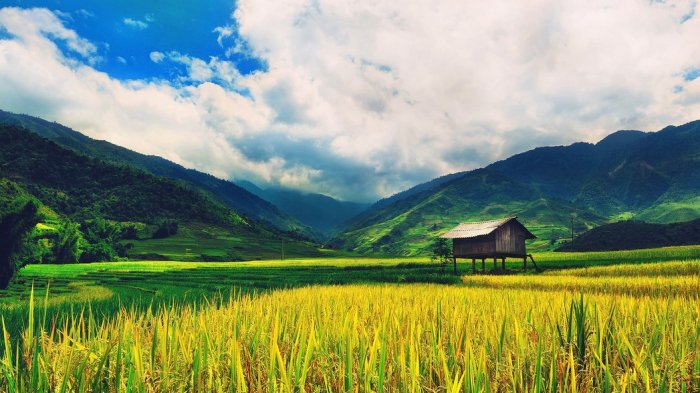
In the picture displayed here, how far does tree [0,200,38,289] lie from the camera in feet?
90.4

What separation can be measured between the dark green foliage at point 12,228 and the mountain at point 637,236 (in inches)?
5150

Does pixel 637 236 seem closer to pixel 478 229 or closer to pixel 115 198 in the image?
pixel 478 229

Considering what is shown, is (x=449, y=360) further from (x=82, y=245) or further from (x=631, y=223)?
(x=631, y=223)

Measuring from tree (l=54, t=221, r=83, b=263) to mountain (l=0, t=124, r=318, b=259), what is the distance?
67.7 m

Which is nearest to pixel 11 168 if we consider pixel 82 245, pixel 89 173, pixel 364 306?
pixel 89 173

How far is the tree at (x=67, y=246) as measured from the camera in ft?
226

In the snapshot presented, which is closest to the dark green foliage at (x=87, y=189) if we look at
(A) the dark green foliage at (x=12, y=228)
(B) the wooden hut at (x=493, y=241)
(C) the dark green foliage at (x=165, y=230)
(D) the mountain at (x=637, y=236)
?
(C) the dark green foliage at (x=165, y=230)

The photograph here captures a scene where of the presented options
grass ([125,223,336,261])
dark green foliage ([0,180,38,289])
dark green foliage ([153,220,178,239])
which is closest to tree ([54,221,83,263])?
grass ([125,223,336,261])

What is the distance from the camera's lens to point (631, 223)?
4719 inches

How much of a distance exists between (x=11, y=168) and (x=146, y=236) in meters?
101

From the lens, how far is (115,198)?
177375 millimetres

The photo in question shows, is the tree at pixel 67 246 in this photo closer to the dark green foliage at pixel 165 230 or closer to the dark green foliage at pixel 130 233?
the dark green foliage at pixel 130 233

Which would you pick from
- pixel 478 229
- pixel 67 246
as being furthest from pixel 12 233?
pixel 67 246

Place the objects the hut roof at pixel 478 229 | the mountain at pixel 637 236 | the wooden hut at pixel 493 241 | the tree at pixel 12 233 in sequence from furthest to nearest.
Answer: the mountain at pixel 637 236 → the hut roof at pixel 478 229 → the wooden hut at pixel 493 241 → the tree at pixel 12 233
